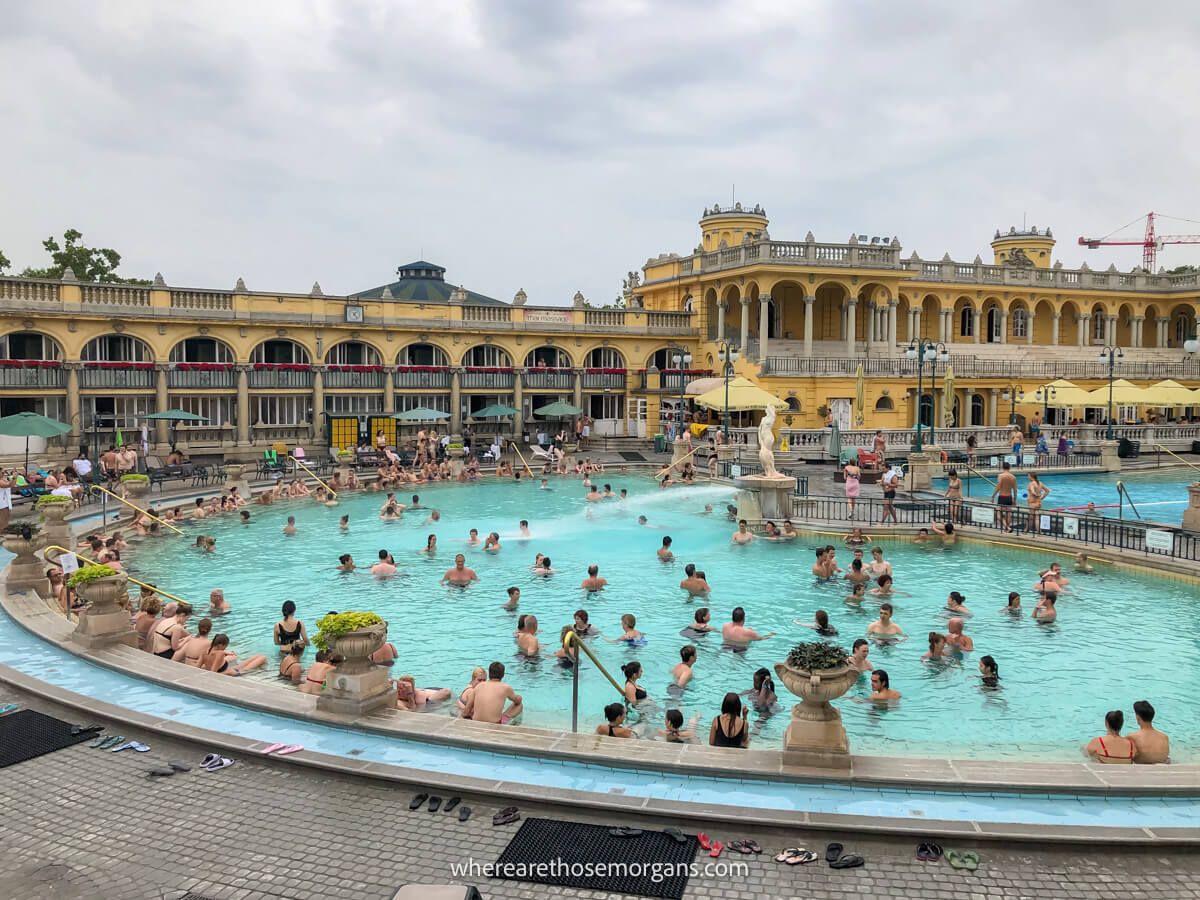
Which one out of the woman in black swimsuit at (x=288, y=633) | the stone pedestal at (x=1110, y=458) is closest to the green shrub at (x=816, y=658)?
the woman in black swimsuit at (x=288, y=633)

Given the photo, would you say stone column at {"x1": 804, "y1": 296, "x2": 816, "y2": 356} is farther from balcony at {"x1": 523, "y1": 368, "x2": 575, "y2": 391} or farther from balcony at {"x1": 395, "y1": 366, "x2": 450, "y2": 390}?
balcony at {"x1": 395, "y1": 366, "x2": 450, "y2": 390}

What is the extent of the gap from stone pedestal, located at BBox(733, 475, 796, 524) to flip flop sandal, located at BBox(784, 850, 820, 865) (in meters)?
17.2

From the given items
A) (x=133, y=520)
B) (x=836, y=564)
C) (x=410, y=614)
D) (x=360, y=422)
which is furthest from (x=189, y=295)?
(x=836, y=564)

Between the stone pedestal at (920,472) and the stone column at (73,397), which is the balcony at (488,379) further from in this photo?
the stone pedestal at (920,472)

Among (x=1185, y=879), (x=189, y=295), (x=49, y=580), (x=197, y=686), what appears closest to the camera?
(x=1185, y=879)

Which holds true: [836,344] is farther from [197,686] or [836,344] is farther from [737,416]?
[197,686]

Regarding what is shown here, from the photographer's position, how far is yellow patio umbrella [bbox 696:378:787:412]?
35.0 metres

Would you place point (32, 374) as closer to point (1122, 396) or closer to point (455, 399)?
point (455, 399)

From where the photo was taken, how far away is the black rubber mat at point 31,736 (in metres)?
9.27

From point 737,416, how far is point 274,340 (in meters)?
22.4

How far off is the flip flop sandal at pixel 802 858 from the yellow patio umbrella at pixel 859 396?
34.2 m

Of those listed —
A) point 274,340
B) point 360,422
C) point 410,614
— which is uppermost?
point 274,340

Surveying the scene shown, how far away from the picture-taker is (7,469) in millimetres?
31172

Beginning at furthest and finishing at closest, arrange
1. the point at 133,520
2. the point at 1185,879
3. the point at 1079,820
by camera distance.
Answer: the point at 133,520 → the point at 1079,820 → the point at 1185,879
